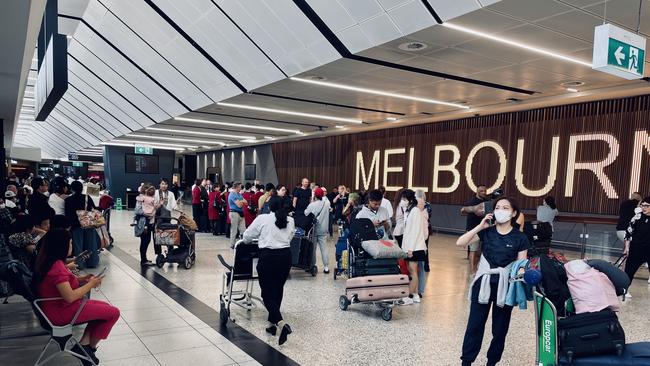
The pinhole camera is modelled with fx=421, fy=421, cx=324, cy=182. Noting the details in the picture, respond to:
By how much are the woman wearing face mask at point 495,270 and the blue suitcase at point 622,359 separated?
2.02ft

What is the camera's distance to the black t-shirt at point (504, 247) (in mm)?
3248

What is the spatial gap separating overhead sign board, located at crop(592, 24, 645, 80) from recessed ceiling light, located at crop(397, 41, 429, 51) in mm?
2994

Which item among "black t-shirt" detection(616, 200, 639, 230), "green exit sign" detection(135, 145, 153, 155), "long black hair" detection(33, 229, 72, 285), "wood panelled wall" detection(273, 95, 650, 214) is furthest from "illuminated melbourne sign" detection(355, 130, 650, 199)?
"green exit sign" detection(135, 145, 153, 155)

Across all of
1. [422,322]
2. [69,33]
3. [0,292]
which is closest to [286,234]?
[422,322]

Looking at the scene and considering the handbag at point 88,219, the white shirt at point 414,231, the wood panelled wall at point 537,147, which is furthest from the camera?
the wood panelled wall at point 537,147

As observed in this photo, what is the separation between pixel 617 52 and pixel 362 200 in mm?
9877

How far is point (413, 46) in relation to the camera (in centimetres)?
736

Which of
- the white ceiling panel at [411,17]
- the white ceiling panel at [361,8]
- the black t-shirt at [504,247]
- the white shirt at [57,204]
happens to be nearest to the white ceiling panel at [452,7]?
the white ceiling panel at [411,17]

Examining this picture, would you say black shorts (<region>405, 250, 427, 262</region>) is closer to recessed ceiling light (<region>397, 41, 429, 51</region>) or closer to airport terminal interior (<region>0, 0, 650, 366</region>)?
airport terminal interior (<region>0, 0, 650, 366</region>)

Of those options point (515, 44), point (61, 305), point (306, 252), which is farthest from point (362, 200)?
point (61, 305)

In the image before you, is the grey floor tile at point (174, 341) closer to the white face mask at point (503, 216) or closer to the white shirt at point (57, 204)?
the white face mask at point (503, 216)

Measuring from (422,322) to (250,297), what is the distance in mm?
2133

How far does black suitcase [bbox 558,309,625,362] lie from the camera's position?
105 inches

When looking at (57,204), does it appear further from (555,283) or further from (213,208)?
(555,283)
